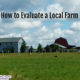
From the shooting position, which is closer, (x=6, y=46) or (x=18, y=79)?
(x=18, y=79)

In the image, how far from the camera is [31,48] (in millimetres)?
115188

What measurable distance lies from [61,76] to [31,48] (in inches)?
3692

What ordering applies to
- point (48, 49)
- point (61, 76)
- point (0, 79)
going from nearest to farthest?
point (0, 79) < point (61, 76) < point (48, 49)

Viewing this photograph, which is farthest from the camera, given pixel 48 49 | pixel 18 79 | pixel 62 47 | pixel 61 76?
pixel 62 47

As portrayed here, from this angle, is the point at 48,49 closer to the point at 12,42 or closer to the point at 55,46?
the point at 55,46

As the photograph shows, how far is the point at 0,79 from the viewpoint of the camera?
10.7 metres

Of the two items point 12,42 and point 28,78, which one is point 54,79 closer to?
point 28,78

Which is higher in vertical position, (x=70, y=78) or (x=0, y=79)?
(x=0, y=79)

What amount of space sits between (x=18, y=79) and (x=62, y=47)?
101m

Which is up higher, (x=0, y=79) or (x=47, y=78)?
(x=0, y=79)

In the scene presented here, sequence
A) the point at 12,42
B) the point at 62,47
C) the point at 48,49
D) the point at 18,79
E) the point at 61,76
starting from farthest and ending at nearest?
the point at 12,42 → the point at 62,47 → the point at 48,49 → the point at 61,76 → the point at 18,79

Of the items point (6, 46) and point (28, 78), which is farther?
point (6, 46)

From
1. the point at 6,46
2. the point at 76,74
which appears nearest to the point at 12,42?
the point at 6,46

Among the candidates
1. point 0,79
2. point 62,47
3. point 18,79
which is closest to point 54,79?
point 18,79
